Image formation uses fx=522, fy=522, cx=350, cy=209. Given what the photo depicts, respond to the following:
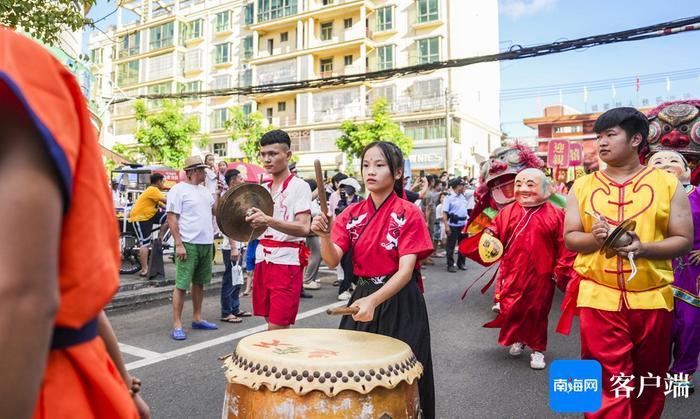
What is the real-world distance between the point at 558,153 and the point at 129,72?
48240 millimetres

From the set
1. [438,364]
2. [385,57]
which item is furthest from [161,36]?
[438,364]

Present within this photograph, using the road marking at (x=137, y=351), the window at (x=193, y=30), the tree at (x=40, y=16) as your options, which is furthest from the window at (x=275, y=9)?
the road marking at (x=137, y=351)

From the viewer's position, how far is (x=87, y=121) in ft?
2.95

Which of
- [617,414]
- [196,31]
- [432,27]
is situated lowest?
[617,414]

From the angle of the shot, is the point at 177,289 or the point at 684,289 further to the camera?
the point at 177,289

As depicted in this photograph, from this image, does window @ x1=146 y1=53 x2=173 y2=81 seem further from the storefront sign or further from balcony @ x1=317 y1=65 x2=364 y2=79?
the storefront sign

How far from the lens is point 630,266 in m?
2.74

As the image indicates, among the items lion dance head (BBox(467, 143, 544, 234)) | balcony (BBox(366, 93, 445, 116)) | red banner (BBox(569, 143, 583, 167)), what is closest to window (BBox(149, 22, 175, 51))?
balcony (BBox(366, 93, 445, 116))

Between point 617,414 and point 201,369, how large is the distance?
10.5 ft

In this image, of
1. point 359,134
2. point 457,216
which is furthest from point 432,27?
point 457,216

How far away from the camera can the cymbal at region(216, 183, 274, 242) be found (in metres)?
3.91

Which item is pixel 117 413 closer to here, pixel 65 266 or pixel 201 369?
pixel 65 266

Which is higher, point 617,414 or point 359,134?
point 359,134

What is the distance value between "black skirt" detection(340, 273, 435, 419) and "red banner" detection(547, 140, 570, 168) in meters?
10.2
